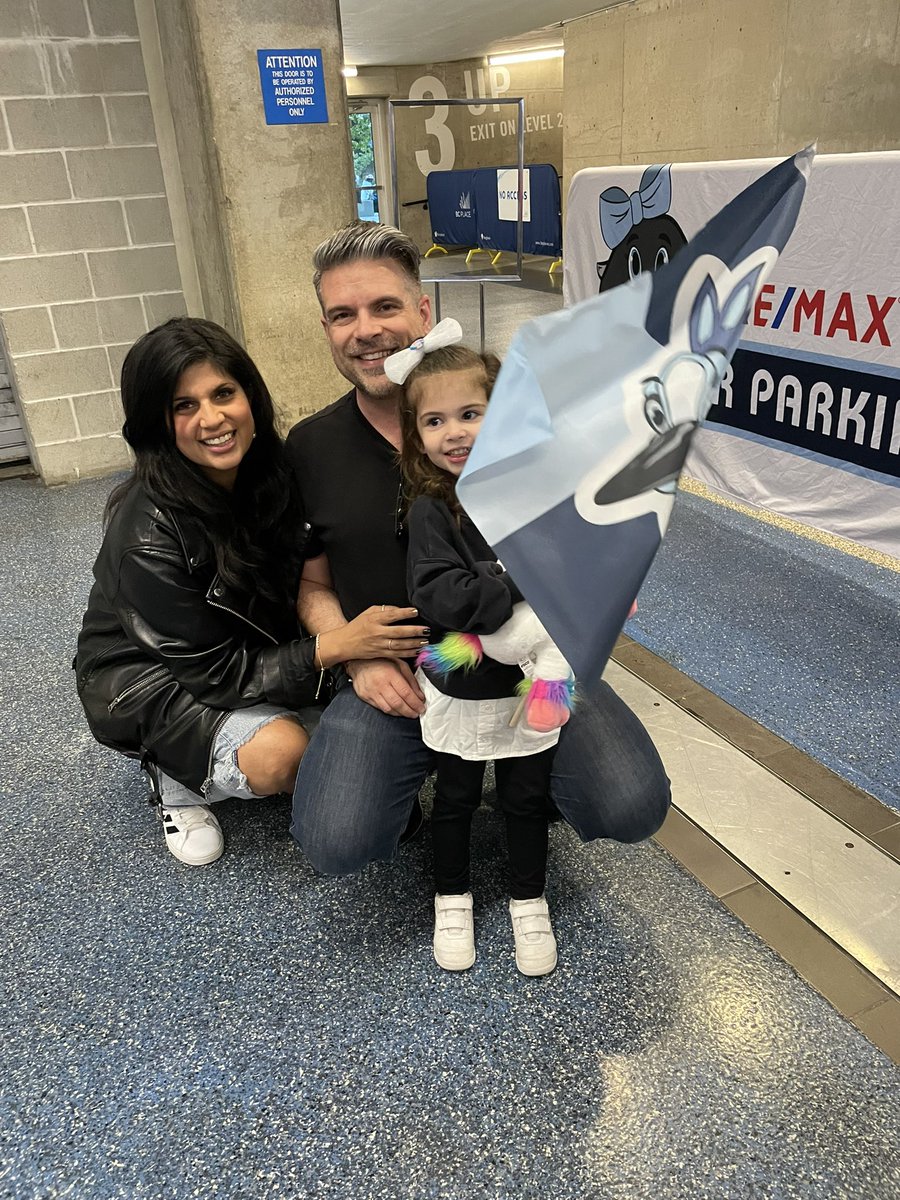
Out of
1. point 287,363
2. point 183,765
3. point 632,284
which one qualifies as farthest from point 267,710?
point 287,363

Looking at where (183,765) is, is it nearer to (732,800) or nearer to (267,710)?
(267,710)

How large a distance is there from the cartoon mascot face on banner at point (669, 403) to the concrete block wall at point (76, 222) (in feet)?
11.4

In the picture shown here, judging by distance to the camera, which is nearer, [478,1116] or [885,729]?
[478,1116]

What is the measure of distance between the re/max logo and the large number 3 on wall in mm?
13543

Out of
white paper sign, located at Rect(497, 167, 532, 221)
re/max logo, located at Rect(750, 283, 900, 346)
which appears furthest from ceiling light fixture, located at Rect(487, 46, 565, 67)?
re/max logo, located at Rect(750, 283, 900, 346)

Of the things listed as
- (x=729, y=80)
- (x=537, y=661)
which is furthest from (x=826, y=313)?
(x=729, y=80)

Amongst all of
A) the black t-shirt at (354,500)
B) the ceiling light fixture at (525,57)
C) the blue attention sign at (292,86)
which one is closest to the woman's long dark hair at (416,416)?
the black t-shirt at (354,500)

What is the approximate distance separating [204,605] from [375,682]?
1.11 ft

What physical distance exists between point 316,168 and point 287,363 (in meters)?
0.77

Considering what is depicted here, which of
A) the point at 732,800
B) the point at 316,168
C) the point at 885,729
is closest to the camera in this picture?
the point at 732,800

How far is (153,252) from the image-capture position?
12.4 ft

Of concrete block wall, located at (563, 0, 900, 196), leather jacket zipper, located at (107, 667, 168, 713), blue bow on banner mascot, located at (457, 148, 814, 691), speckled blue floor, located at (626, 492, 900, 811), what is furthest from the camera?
concrete block wall, located at (563, 0, 900, 196)

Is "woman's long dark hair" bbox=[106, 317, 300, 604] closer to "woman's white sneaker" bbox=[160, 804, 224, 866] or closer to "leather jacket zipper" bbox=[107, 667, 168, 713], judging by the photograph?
"leather jacket zipper" bbox=[107, 667, 168, 713]

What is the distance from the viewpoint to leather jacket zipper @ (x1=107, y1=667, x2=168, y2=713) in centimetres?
164
